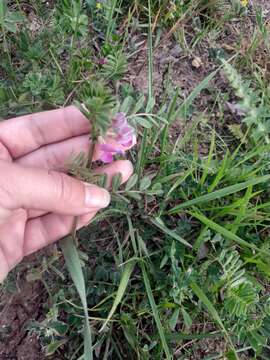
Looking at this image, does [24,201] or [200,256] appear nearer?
[24,201]

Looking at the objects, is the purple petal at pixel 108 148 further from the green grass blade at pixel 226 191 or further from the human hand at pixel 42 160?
the green grass blade at pixel 226 191

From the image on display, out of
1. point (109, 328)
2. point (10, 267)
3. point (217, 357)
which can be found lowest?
point (217, 357)

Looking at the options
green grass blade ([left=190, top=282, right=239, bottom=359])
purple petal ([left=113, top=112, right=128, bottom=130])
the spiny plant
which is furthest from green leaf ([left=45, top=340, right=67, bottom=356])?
the spiny plant

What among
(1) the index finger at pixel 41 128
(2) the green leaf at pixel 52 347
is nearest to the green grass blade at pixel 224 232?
(1) the index finger at pixel 41 128

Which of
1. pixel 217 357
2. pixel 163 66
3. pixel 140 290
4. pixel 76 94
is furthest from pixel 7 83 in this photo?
pixel 217 357

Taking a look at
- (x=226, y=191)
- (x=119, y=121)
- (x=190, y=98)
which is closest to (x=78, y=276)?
(x=119, y=121)

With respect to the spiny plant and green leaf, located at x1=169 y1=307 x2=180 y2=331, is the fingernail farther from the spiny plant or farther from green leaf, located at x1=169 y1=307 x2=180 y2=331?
the spiny plant

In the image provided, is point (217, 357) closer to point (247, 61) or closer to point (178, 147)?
point (178, 147)
